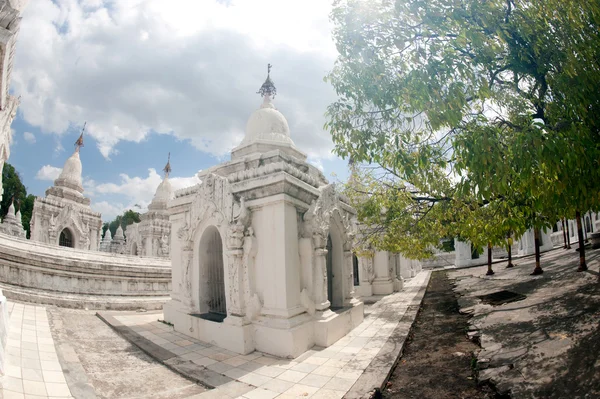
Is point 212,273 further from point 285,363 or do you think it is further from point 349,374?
point 349,374

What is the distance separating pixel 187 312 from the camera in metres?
8.54

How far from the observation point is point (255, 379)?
546cm

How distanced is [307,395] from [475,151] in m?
4.07

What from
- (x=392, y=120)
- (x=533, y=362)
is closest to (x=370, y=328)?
(x=533, y=362)

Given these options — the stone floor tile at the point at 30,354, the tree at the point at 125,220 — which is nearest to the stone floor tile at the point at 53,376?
the stone floor tile at the point at 30,354

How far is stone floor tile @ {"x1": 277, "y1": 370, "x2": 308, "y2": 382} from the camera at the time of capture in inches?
214

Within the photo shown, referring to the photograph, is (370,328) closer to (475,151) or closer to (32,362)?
(475,151)

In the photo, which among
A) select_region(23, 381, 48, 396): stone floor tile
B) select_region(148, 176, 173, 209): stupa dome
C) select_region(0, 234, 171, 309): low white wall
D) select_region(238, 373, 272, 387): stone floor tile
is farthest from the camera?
select_region(148, 176, 173, 209): stupa dome

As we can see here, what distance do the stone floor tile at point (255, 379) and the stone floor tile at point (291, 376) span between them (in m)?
0.22

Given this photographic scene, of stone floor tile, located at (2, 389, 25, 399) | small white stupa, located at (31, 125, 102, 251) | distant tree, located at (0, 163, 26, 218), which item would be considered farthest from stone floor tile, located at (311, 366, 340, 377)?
distant tree, located at (0, 163, 26, 218)

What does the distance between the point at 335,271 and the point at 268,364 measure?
4.10 meters

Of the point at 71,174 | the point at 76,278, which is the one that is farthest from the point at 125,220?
the point at 76,278

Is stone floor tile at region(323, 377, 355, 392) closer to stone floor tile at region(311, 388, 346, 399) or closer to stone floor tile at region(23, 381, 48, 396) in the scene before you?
stone floor tile at region(311, 388, 346, 399)

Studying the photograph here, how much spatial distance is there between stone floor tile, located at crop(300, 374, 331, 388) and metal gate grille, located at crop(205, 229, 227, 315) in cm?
391
